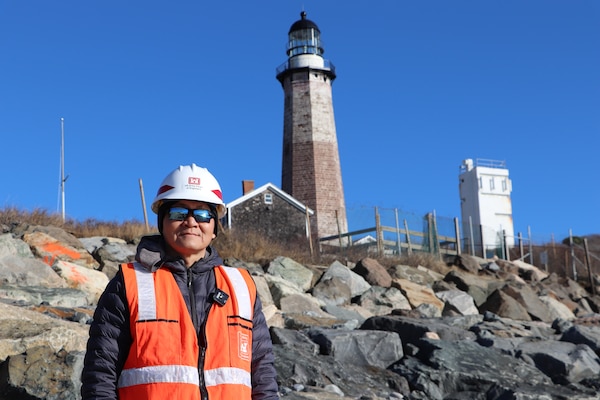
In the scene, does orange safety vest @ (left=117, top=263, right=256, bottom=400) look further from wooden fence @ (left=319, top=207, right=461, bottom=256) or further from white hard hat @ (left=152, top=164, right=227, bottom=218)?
wooden fence @ (left=319, top=207, right=461, bottom=256)

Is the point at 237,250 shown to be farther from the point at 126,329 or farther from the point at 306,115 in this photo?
the point at 306,115

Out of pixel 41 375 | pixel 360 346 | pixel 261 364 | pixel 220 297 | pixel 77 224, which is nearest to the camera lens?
pixel 220 297

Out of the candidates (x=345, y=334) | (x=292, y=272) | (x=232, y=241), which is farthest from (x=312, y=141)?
(x=345, y=334)

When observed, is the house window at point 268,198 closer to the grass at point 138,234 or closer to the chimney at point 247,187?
the chimney at point 247,187

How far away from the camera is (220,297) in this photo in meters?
3.02

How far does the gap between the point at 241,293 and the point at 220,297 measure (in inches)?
4.7

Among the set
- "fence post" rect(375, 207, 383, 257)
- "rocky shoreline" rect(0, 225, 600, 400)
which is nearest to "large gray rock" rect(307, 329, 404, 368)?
"rocky shoreline" rect(0, 225, 600, 400)

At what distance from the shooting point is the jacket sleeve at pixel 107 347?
281cm

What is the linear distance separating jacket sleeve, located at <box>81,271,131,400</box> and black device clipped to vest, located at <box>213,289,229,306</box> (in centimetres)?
35

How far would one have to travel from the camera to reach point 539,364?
10438mm

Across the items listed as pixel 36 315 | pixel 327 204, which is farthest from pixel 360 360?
pixel 327 204

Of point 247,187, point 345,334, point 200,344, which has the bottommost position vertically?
point 345,334

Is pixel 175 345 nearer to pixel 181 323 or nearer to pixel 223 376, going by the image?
pixel 181 323

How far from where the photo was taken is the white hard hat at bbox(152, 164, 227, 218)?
10.6 ft
